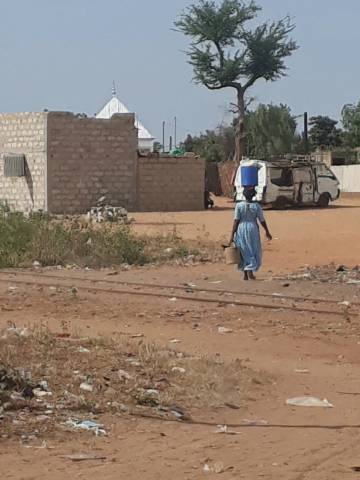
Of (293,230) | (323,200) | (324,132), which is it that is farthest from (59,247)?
(324,132)

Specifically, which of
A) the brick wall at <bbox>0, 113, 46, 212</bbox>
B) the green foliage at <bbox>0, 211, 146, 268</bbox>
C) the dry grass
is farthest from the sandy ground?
the brick wall at <bbox>0, 113, 46, 212</bbox>

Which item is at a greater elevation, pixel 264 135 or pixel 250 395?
pixel 264 135

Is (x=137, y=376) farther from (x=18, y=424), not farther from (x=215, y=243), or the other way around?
(x=215, y=243)

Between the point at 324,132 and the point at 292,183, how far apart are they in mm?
54330

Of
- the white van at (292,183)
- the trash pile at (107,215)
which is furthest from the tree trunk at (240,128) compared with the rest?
the trash pile at (107,215)

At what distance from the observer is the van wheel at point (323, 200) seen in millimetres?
42250

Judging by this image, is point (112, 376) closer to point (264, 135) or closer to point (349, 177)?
point (349, 177)

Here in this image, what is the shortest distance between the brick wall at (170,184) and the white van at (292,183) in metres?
2.09

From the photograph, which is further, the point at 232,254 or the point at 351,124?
the point at 351,124

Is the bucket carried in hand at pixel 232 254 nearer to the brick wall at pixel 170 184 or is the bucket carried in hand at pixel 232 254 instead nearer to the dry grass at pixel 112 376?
the dry grass at pixel 112 376

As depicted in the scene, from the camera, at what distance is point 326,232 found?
1080 inches

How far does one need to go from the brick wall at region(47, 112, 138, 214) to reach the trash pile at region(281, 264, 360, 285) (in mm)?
21672

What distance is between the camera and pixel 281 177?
40375 millimetres

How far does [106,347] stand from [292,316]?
11.7 feet
